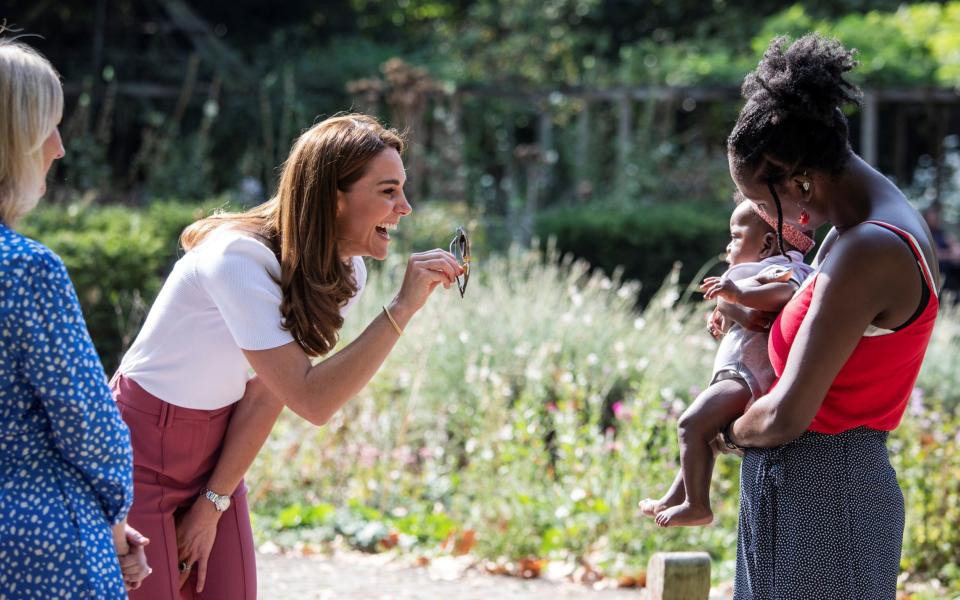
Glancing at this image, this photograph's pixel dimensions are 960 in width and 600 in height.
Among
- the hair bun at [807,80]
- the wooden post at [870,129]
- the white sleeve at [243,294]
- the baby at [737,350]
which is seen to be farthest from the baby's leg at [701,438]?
the wooden post at [870,129]

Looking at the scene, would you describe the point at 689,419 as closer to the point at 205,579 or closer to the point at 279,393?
the point at 279,393

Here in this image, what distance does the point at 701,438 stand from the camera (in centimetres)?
233

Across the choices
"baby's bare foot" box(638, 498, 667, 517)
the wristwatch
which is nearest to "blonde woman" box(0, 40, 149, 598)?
the wristwatch

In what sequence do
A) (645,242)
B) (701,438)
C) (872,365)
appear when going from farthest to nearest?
1. (645,242)
2. (701,438)
3. (872,365)

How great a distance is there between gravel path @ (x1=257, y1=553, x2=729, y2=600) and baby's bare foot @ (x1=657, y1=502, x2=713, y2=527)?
2.34m

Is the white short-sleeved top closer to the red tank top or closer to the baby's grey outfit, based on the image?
the baby's grey outfit

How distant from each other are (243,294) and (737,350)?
106 centimetres

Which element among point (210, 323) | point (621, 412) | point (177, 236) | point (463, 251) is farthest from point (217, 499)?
point (177, 236)

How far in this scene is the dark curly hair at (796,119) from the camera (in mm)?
2088

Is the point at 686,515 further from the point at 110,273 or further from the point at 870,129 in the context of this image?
the point at 870,129

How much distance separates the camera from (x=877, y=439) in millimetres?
2174

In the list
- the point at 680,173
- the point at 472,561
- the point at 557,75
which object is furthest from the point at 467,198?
the point at 472,561

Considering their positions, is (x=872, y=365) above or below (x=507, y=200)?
above

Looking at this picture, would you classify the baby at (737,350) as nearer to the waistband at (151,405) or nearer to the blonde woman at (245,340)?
the blonde woman at (245,340)
